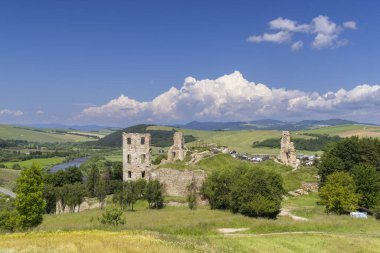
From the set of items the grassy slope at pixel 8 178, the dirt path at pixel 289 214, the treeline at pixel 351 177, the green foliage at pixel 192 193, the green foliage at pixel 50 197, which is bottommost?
the grassy slope at pixel 8 178

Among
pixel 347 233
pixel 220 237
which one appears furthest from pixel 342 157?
pixel 220 237

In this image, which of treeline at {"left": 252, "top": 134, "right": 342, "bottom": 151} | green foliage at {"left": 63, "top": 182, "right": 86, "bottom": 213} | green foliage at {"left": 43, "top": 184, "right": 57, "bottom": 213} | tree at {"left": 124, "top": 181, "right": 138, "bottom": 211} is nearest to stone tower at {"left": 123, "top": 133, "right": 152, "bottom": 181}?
tree at {"left": 124, "top": 181, "right": 138, "bottom": 211}

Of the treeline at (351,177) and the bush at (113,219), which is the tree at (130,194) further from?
the treeline at (351,177)

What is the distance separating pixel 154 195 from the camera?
52.6 m

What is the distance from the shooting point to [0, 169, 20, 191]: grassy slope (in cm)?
12959

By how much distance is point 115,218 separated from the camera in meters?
38.0

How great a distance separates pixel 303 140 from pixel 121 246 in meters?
186

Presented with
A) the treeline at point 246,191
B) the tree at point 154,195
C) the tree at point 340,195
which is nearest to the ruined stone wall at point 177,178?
the treeline at point 246,191

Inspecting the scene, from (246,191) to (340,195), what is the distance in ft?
38.0

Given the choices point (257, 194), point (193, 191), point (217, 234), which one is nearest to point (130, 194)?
point (193, 191)

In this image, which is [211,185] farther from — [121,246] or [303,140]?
[303,140]

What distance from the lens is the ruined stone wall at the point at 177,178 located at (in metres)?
56.1

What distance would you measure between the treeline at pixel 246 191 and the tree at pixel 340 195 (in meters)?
5.67

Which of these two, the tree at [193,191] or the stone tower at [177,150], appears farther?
the stone tower at [177,150]
